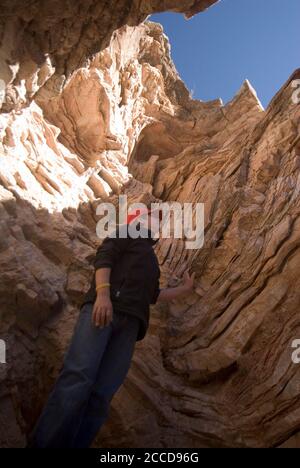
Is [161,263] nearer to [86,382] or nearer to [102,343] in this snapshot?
[102,343]

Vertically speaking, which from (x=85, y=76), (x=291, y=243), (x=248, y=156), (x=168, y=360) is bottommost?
(x=168, y=360)

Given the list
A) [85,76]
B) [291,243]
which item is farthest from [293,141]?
[85,76]

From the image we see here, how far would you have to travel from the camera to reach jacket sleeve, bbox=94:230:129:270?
4388 millimetres

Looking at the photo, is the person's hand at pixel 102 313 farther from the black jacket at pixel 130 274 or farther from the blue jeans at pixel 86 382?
the black jacket at pixel 130 274

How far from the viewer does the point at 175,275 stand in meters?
8.32

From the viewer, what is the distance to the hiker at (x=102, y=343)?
361cm

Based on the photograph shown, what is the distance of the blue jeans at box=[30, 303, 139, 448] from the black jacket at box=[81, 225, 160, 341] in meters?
0.13

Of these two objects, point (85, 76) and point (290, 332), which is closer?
point (290, 332)

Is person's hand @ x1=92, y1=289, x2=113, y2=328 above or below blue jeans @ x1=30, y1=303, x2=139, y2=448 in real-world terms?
above

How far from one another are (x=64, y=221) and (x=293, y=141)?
5.38 metres

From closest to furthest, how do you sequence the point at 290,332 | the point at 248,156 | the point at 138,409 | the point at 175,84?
Answer: 1. the point at 138,409
2. the point at 290,332
3. the point at 248,156
4. the point at 175,84

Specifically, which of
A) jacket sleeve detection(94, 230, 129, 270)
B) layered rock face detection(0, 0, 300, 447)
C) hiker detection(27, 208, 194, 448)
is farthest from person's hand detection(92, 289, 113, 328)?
layered rock face detection(0, 0, 300, 447)

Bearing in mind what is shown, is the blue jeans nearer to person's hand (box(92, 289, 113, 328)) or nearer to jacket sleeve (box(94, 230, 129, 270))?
person's hand (box(92, 289, 113, 328))

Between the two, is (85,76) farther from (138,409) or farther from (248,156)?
(138,409)
